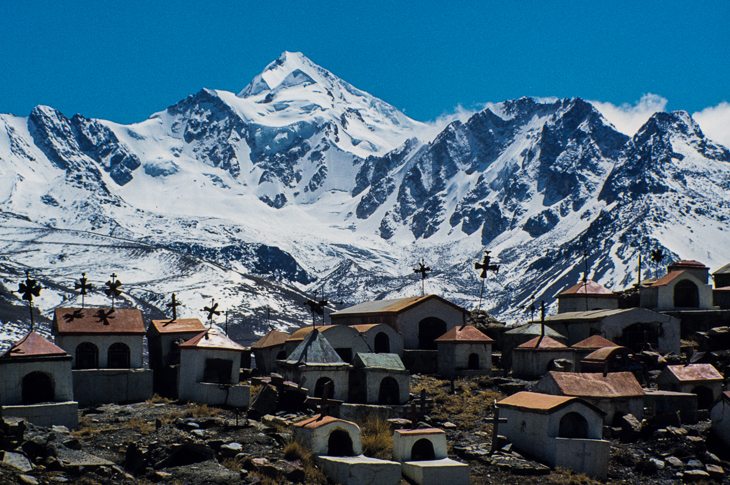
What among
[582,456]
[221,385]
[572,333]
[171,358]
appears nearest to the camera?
[582,456]

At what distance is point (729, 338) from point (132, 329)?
39.7m

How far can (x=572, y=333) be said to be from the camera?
170 ft

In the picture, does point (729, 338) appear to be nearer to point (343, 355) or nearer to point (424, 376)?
point (424, 376)

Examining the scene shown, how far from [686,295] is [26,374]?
46.9m

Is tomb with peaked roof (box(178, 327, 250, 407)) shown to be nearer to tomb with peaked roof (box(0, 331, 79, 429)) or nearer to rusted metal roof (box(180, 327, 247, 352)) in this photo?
rusted metal roof (box(180, 327, 247, 352))

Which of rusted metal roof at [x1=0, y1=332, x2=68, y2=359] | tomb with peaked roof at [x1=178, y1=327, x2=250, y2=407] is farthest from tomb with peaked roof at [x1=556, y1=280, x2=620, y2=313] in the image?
rusted metal roof at [x1=0, y1=332, x2=68, y2=359]

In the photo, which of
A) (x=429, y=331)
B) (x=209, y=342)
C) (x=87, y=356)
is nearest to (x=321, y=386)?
(x=209, y=342)

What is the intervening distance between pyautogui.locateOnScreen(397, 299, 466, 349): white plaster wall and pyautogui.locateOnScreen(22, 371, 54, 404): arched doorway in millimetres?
24456

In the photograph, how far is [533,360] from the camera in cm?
4434

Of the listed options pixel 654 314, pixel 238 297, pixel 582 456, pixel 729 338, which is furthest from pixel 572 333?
pixel 238 297

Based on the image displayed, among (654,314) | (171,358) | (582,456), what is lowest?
(582,456)

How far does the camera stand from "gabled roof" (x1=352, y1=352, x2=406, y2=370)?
3769cm

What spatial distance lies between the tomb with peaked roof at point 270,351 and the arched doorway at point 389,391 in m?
13.7

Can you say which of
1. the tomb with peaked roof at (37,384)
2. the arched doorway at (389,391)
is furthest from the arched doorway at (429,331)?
the tomb with peaked roof at (37,384)
